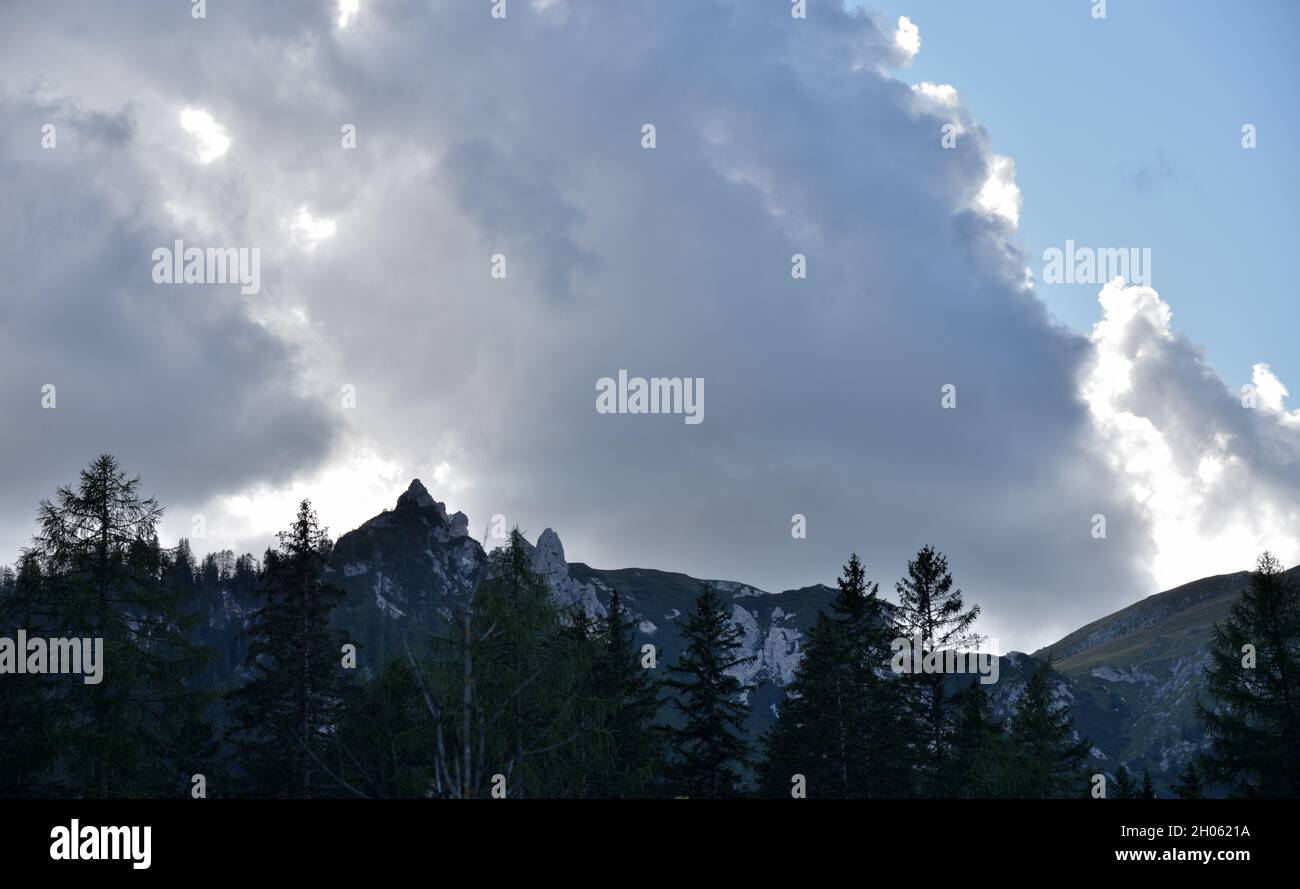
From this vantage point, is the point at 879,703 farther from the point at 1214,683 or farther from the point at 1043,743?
the point at 1214,683

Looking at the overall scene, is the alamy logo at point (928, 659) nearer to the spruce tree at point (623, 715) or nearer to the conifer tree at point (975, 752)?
the conifer tree at point (975, 752)

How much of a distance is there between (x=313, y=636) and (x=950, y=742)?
27.7m

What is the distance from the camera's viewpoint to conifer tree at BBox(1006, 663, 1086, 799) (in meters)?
39.8

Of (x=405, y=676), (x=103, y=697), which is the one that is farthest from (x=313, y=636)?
(x=103, y=697)

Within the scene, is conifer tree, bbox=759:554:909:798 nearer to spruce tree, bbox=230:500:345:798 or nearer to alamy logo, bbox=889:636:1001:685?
alamy logo, bbox=889:636:1001:685

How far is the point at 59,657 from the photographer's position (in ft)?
114

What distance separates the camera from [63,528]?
3638 cm
